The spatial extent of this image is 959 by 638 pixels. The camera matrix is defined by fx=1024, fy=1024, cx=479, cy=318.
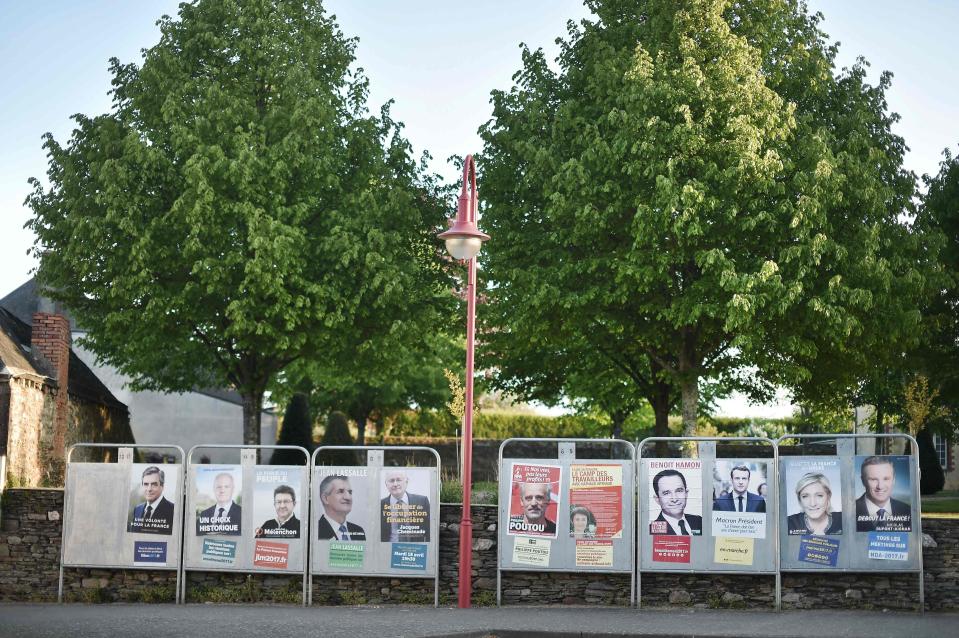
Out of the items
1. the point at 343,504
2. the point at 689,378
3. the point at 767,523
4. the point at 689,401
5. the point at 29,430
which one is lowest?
the point at 767,523

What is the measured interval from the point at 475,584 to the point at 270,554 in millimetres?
3076

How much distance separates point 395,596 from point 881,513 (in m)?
6.94

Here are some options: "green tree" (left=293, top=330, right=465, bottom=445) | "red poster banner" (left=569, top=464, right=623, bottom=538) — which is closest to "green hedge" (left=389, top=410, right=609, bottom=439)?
"green tree" (left=293, top=330, right=465, bottom=445)

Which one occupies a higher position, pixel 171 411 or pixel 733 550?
pixel 171 411

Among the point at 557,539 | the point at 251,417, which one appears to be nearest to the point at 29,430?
the point at 251,417

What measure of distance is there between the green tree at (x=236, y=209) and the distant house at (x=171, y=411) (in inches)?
652

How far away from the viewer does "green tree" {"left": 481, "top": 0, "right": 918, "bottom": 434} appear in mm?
23172

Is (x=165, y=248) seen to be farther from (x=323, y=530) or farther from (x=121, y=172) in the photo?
(x=323, y=530)

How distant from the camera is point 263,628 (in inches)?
482

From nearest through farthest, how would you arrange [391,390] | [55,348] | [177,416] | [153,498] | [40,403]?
[153,498] → [40,403] → [55,348] → [177,416] → [391,390]

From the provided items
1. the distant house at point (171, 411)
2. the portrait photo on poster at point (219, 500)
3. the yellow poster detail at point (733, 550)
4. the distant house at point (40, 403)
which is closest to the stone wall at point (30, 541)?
the distant house at point (40, 403)

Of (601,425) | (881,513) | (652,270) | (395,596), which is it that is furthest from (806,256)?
(601,425)

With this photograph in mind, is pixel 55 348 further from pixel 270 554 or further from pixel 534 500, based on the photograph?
pixel 534 500

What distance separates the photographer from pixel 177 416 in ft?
150
